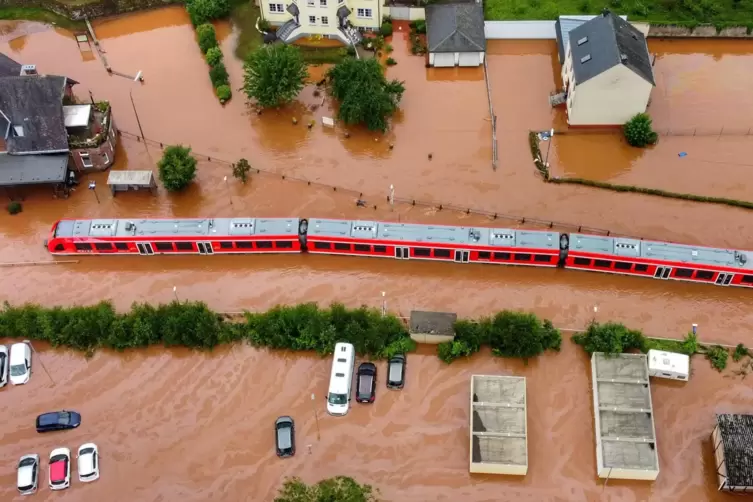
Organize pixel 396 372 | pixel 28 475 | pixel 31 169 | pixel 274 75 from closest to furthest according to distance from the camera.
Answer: pixel 28 475
pixel 396 372
pixel 31 169
pixel 274 75

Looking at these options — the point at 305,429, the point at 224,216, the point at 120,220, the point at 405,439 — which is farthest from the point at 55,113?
the point at 405,439

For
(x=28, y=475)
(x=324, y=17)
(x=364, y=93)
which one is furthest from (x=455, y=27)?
(x=28, y=475)

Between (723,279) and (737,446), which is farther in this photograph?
(723,279)

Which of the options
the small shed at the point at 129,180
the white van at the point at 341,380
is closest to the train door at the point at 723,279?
the white van at the point at 341,380

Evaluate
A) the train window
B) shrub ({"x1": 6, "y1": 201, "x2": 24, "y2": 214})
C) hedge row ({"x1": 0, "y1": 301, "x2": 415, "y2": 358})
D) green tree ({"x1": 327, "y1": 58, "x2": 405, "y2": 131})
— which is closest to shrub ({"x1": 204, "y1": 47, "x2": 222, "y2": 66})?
green tree ({"x1": 327, "y1": 58, "x2": 405, "y2": 131})

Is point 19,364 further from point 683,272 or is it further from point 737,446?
point 683,272
